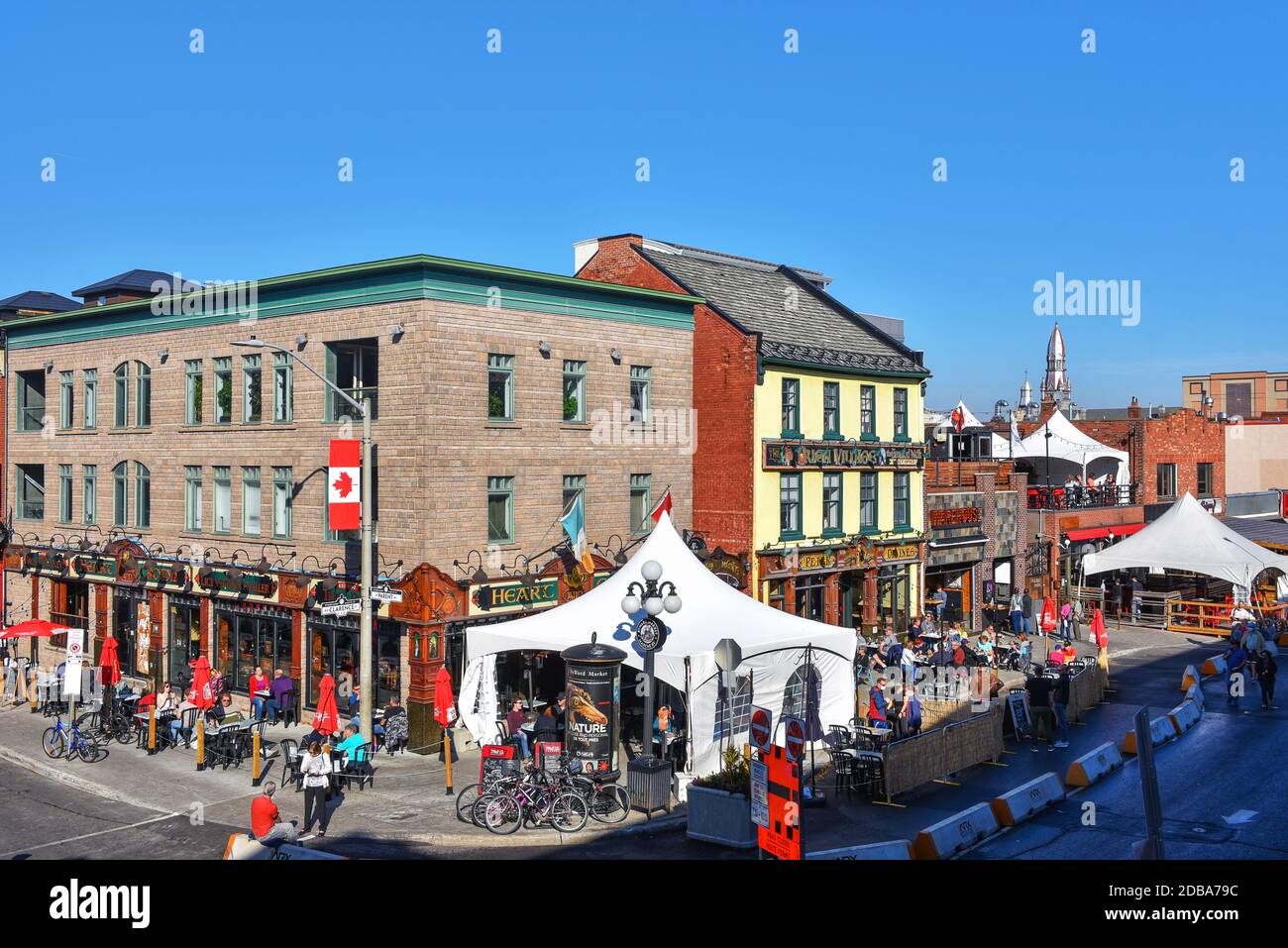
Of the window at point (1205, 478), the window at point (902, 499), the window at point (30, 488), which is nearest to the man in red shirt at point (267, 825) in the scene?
the window at point (902, 499)

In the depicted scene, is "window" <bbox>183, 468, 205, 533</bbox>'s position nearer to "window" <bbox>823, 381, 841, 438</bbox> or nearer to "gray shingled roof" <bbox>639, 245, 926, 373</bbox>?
"gray shingled roof" <bbox>639, 245, 926, 373</bbox>

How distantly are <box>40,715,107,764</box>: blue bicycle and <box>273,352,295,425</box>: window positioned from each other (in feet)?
28.6

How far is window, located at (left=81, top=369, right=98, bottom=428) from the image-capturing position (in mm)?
35781

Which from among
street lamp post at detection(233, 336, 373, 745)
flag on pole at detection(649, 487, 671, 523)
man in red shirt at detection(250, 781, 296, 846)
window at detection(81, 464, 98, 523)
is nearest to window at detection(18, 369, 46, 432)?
window at detection(81, 464, 98, 523)

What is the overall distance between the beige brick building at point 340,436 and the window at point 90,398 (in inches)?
2.5

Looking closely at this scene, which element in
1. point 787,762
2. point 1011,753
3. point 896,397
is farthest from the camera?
point 896,397

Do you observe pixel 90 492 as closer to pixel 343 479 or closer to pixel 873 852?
pixel 343 479

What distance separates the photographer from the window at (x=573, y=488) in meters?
29.8

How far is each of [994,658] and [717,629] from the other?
14.6 meters

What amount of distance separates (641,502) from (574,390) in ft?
13.3

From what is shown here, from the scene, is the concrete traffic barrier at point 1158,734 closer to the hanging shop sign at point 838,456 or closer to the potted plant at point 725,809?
the potted plant at point 725,809
